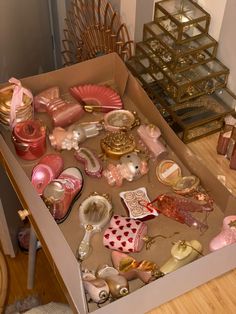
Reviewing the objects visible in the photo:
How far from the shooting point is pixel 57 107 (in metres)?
1.23

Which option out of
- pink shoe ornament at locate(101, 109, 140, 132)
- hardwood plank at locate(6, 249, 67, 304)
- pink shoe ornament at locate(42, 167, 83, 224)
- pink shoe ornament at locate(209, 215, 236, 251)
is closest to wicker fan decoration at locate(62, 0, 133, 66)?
pink shoe ornament at locate(101, 109, 140, 132)

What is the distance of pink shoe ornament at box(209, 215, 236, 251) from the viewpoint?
3.19 ft

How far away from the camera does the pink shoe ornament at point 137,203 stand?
1063 mm

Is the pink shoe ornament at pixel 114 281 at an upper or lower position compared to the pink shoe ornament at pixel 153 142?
lower

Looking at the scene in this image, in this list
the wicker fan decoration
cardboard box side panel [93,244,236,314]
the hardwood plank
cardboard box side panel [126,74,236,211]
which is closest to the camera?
cardboard box side panel [93,244,236,314]

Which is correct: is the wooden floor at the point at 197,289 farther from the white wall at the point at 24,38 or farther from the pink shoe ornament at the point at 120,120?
the white wall at the point at 24,38

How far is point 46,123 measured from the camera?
4.15 ft

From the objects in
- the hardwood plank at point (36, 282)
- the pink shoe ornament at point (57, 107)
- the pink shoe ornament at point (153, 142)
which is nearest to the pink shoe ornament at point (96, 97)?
the pink shoe ornament at point (57, 107)

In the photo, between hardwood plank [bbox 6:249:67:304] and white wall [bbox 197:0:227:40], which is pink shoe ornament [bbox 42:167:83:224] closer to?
white wall [bbox 197:0:227:40]

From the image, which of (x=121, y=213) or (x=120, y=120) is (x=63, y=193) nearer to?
(x=121, y=213)

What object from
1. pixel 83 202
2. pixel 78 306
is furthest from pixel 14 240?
pixel 78 306

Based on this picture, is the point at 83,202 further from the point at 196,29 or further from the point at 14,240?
the point at 14,240

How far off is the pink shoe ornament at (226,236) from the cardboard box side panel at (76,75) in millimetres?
550

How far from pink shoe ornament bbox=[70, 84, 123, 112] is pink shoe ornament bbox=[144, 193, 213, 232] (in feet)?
0.99
